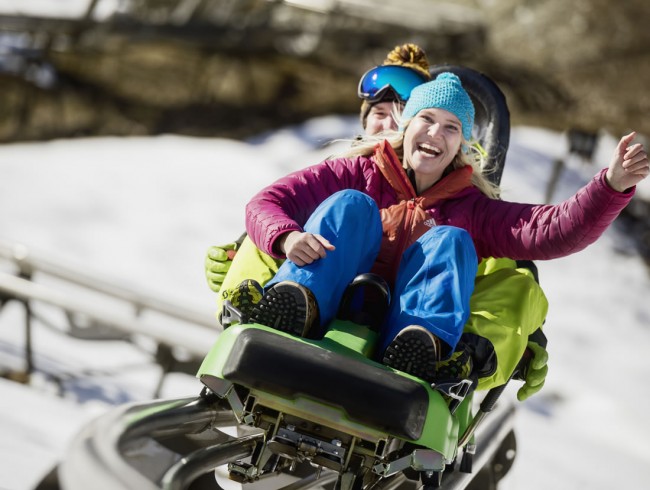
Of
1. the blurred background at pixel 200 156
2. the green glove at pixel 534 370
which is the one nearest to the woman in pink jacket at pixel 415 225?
the green glove at pixel 534 370

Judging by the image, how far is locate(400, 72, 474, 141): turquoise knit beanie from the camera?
1.98m

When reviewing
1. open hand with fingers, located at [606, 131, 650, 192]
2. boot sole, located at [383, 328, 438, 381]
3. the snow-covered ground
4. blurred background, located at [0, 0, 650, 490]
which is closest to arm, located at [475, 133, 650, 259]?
open hand with fingers, located at [606, 131, 650, 192]

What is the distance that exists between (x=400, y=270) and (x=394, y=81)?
3.32ft

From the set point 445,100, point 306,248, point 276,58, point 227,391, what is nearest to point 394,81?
point 445,100

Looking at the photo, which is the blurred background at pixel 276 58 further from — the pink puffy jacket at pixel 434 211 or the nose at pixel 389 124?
the pink puffy jacket at pixel 434 211

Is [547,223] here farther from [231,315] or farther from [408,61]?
[408,61]

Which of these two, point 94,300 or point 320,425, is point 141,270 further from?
point 320,425

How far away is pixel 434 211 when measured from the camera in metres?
1.95

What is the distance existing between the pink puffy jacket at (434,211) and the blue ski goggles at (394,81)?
0.58 metres

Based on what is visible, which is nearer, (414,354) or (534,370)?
(414,354)

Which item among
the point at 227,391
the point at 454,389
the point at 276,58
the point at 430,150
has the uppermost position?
the point at 276,58

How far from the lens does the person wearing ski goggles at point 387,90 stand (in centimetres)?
256

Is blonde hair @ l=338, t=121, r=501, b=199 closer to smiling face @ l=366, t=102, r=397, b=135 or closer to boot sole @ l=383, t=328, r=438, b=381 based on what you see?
smiling face @ l=366, t=102, r=397, b=135

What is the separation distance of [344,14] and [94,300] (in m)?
7.02
